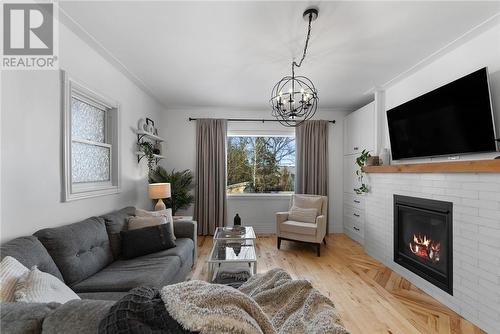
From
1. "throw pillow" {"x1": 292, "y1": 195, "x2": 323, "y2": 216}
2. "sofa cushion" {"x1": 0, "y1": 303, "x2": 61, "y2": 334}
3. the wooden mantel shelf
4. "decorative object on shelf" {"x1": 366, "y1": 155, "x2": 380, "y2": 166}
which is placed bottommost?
"throw pillow" {"x1": 292, "y1": 195, "x2": 323, "y2": 216}

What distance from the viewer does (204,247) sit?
4219 mm

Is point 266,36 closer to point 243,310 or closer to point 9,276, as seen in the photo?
point 243,310

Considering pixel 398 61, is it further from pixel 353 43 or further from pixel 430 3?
pixel 430 3

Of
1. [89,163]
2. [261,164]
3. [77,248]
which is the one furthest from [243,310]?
[261,164]

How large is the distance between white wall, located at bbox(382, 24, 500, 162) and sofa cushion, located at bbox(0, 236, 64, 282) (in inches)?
142

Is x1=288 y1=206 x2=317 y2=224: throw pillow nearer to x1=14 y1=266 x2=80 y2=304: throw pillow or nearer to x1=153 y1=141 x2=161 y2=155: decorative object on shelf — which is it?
x1=153 y1=141 x2=161 y2=155: decorative object on shelf

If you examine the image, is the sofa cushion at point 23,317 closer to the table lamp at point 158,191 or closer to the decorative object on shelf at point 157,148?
the table lamp at point 158,191

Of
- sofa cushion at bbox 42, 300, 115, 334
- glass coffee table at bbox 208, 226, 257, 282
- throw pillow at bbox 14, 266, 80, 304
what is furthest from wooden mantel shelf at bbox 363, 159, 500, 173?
throw pillow at bbox 14, 266, 80, 304

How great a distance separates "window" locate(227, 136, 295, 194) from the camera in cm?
532

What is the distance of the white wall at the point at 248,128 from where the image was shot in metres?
5.07

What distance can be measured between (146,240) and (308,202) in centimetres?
271

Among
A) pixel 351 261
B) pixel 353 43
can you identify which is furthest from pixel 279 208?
pixel 353 43

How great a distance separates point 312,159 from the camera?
5051 millimetres

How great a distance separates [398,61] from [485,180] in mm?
1616
